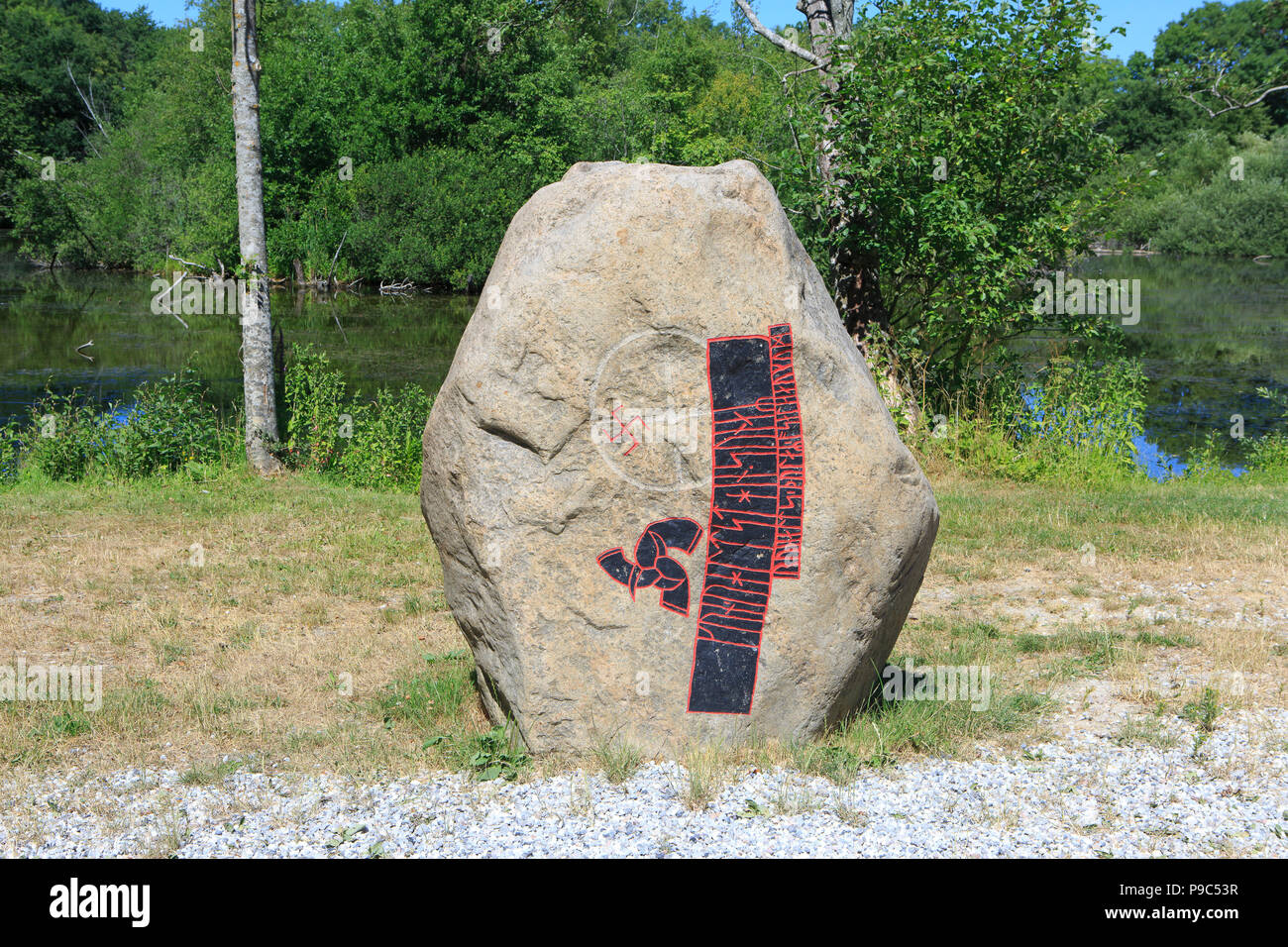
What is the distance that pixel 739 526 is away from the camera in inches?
201

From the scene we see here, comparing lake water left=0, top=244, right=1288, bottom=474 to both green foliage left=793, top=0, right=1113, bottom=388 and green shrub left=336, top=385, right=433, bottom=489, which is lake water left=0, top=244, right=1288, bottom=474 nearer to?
green foliage left=793, top=0, right=1113, bottom=388

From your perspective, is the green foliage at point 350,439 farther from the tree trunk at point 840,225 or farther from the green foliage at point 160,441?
the tree trunk at point 840,225

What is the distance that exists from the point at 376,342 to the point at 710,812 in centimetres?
2074

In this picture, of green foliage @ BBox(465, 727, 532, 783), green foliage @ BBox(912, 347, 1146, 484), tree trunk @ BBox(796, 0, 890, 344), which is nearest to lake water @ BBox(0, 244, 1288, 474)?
green foliage @ BBox(912, 347, 1146, 484)

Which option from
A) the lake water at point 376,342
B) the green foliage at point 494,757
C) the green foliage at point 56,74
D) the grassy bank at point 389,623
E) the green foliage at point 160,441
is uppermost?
the green foliage at point 56,74

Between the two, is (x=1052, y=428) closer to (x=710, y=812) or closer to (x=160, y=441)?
(x=710, y=812)

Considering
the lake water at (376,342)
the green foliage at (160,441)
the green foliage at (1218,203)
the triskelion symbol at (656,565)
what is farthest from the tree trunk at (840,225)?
the green foliage at (1218,203)

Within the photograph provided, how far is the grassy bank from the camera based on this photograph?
5.48 m

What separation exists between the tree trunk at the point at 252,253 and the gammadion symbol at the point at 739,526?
301 inches

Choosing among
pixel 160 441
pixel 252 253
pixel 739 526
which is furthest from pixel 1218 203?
pixel 739 526

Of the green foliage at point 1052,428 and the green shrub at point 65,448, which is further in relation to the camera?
the green foliage at point 1052,428

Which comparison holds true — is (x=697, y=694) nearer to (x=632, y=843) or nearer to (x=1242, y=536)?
(x=632, y=843)

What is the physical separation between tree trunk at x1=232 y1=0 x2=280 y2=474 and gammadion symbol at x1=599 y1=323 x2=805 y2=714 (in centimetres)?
764

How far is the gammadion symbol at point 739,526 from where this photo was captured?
507 cm
